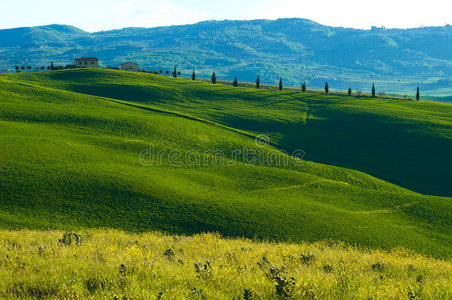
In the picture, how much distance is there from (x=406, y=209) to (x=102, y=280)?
49490 millimetres

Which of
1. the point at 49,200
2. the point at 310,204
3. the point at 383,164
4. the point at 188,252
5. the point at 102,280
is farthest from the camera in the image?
the point at 383,164

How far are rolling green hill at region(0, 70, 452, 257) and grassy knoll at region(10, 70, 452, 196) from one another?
50cm

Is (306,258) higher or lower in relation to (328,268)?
lower

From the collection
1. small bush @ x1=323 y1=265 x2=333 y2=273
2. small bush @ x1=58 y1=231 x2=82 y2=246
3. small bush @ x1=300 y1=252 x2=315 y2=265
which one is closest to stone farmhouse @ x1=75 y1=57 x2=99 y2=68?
small bush @ x1=58 y1=231 x2=82 y2=246

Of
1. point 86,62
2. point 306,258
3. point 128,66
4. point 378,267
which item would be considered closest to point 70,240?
point 306,258

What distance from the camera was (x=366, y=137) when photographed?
97438 millimetres

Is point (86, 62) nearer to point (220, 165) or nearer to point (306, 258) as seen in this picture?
point (220, 165)

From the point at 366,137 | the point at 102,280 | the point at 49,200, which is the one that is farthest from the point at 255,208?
the point at 366,137

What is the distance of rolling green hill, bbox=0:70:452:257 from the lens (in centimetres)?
4056

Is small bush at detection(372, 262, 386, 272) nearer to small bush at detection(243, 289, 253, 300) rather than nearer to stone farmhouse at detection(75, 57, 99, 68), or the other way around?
small bush at detection(243, 289, 253, 300)

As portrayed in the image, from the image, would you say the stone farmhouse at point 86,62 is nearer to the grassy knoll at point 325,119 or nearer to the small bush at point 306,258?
the grassy knoll at point 325,119

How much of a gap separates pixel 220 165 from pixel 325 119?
58694 mm

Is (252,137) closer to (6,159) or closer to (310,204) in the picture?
(310,204)

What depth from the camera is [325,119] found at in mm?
110562
